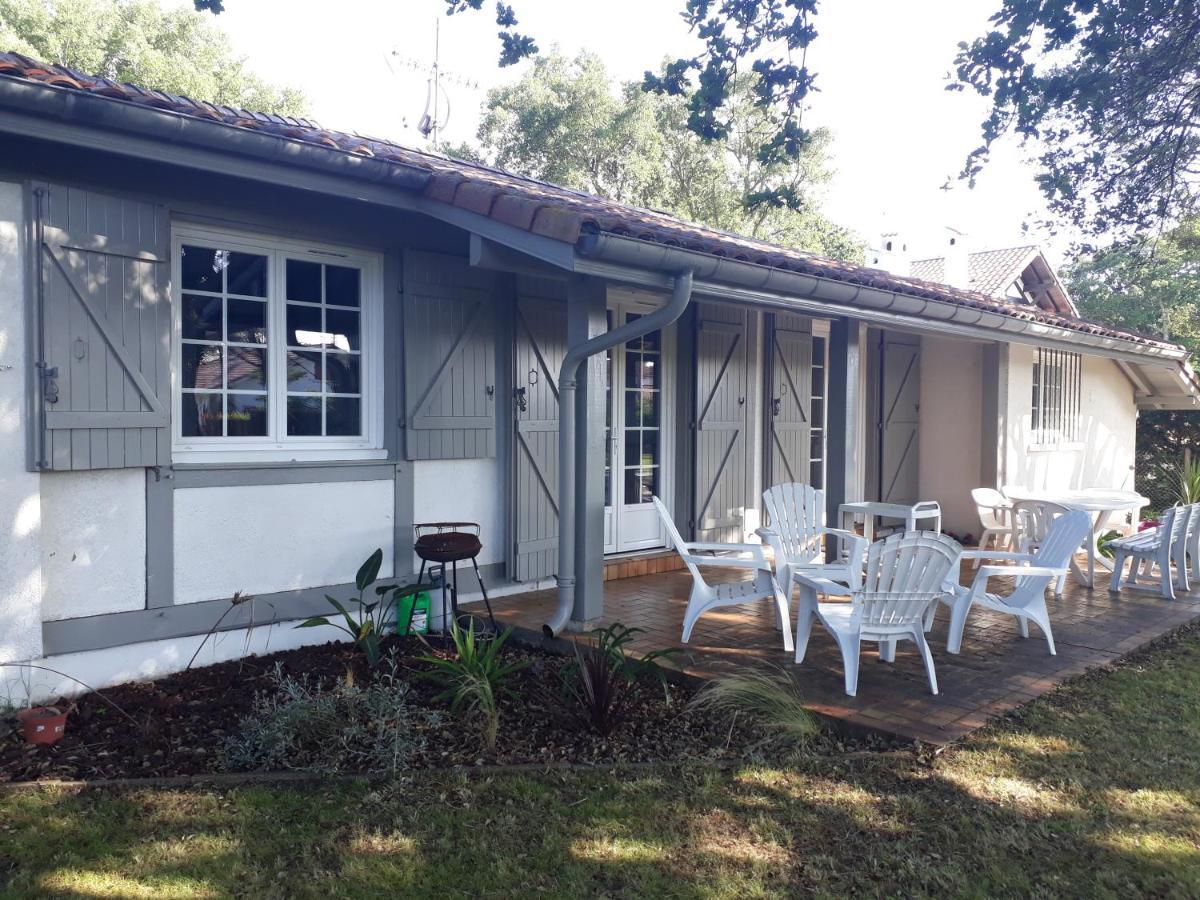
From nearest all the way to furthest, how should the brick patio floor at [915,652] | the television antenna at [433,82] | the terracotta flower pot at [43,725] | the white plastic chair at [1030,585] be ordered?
the terracotta flower pot at [43,725], the brick patio floor at [915,652], the white plastic chair at [1030,585], the television antenna at [433,82]

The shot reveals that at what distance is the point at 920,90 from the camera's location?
6.42m

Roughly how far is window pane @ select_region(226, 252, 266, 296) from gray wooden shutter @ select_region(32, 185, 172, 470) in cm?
45

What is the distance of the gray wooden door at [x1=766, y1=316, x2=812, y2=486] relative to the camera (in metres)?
8.65

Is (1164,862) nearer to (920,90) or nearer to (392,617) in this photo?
(392,617)

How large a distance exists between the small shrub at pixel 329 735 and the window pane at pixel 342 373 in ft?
6.73

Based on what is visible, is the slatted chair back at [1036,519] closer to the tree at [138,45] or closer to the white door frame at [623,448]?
the white door frame at [623,448]

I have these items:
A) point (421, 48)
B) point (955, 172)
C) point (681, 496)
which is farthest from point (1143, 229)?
point (421, 48)

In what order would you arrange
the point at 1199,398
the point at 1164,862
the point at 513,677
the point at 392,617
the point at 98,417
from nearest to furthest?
1. the point at 1164,862
2. the point at 98,417
3. the point at 513,677
4. the point at 392,617
5. the point at 1199,398

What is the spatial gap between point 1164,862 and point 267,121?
5.33 m

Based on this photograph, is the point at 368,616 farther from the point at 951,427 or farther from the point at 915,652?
the point at 951,427

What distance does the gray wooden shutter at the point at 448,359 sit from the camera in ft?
Answer: 18.4

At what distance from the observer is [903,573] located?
169 inches

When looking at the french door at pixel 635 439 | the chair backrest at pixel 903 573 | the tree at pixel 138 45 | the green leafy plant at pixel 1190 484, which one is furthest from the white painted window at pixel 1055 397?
the tree at pixel 138 45

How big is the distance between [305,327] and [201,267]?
0.67 meters
